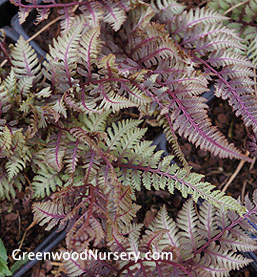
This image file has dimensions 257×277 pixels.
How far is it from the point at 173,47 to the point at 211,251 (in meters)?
0.75

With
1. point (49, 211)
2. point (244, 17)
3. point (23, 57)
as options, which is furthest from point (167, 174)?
point (244, 17)

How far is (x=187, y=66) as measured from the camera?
53.3 inches

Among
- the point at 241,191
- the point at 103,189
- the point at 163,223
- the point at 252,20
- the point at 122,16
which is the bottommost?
the point at 241,191

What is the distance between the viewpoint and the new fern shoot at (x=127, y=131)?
1180mm

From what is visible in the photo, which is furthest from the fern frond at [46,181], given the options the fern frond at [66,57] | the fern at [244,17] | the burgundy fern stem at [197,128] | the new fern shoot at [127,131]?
the fern at [244,17]

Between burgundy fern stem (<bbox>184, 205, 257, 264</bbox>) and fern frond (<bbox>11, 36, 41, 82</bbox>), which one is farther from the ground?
fern frond (<bbox>11, 36, 41, 82</bbox>)

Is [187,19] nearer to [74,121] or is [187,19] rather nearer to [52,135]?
[74,121]

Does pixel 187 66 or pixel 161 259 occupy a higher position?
pixel 187 66

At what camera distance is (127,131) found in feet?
4.52

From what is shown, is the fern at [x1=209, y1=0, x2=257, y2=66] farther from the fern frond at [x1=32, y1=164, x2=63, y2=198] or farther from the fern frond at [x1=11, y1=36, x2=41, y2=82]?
the fern frond at [x1=32, y1=164, x2=63, y2=198]

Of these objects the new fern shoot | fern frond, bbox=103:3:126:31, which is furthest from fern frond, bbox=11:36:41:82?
fern frond, bbox=103:3:126:31

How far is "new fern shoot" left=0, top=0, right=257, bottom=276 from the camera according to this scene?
3.87 ft

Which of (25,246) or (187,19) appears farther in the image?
(25,246)

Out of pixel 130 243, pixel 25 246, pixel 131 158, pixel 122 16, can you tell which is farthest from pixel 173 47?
pixel 25 246
